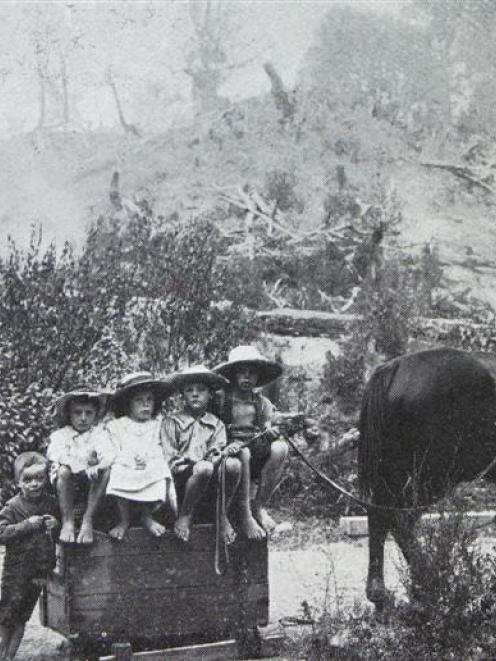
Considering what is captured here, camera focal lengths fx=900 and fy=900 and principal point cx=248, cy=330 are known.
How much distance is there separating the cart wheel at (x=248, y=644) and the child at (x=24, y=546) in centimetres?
120

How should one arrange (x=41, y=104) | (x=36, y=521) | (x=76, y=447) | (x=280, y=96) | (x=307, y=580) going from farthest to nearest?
(x=41, y=104)
(x=280, y=96)
(x=307, y=580)
(x=76, y=447)
(x=36, y=521)

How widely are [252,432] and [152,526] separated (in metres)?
1.05

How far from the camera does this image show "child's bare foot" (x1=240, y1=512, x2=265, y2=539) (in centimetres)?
537

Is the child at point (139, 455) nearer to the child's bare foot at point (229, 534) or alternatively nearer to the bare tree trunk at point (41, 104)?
the child's bare foot at point (229, 534)

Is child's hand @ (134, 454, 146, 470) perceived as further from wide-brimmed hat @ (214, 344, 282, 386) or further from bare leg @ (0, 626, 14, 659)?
bare leg @ (0, 626, 14, 659)

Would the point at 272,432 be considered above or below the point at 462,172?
above

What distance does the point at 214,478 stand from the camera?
5352 mm

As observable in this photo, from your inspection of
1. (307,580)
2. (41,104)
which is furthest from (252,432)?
(41,104)

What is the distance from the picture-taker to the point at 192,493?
5.23 meters

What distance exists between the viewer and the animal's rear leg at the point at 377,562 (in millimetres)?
6336

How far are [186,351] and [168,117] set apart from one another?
81.8 ft

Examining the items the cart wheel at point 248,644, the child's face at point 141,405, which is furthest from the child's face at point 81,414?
the cart wheel at point 248,644

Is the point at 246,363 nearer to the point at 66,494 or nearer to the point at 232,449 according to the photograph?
the point at 232,449

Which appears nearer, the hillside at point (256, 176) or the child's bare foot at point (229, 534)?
the child's bare foot at point (229, 534)
